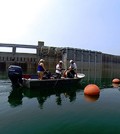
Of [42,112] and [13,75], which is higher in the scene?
[13,75]

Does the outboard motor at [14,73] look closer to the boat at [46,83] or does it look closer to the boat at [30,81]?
the boat at [30,81]

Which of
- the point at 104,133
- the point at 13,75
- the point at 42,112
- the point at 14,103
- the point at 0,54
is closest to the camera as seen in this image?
the point at 104,133

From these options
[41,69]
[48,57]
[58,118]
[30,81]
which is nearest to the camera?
[58,118]

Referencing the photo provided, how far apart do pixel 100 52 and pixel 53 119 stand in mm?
54711

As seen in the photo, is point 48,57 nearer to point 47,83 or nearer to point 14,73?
point 47,83

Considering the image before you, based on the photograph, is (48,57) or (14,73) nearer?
(14,73)

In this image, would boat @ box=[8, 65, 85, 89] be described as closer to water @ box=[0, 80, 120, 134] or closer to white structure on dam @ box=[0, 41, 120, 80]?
water @ box=[0, 80, 120, 134]

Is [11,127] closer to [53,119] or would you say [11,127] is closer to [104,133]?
[53,119]

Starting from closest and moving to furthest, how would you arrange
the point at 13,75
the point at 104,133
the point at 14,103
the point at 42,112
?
1. the point at 104,133
2. the point at 42,112
3. the point at 14,103
4. the point at 13,75

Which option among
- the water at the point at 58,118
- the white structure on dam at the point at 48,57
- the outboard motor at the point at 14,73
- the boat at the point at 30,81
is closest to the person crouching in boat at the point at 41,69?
the boat at the point at 30,81

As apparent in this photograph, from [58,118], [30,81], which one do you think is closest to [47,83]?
[30,81]

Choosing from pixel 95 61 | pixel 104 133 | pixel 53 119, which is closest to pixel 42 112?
pixel 53 119

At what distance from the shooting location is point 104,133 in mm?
7801

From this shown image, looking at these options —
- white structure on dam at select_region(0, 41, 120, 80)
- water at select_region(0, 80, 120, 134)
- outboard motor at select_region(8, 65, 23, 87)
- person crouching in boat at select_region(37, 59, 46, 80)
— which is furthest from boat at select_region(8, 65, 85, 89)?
white structure on dam at select_region(0, 41, 120, 80)
